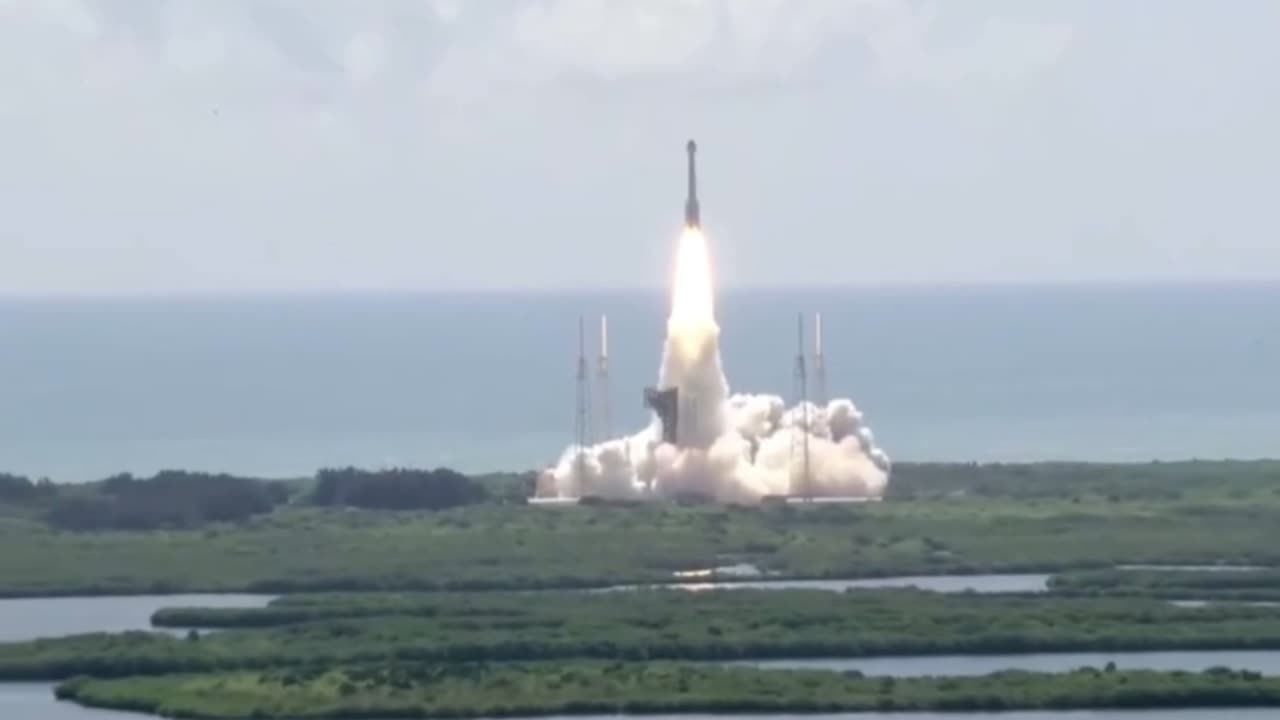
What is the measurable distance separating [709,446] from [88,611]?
2596cm

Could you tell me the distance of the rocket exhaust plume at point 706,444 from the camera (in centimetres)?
11012

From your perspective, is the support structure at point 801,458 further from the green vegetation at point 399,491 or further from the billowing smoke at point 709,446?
the green vegetation at point 399,491

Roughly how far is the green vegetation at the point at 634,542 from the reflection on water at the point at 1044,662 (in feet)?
47.8

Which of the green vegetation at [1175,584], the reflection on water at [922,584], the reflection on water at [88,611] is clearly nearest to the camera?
the reflection on water at [88,611]

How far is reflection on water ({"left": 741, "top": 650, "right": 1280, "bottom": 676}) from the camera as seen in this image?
78.8 metres

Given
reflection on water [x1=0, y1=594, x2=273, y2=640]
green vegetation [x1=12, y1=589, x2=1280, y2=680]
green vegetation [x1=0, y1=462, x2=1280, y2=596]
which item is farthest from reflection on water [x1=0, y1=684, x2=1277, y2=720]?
green vegetation [x1=0, y1=462, x2=1280, y2=596]

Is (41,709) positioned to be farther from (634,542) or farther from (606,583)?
(634,542)

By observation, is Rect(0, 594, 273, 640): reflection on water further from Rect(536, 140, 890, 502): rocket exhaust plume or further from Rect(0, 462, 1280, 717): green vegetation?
Rect(536, 140, 890, 502): rocket exhaust plume

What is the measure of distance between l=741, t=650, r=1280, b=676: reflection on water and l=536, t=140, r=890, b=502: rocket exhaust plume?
28.9m

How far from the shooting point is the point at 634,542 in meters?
101

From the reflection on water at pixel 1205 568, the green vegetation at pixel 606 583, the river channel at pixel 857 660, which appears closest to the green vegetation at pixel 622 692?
the green vegetation at pixel 606 583

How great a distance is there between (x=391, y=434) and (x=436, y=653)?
317ft

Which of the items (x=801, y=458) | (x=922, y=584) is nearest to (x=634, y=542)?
(x=922, y=584)

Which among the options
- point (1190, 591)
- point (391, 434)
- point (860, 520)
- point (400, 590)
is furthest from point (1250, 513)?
point (391, 434)
